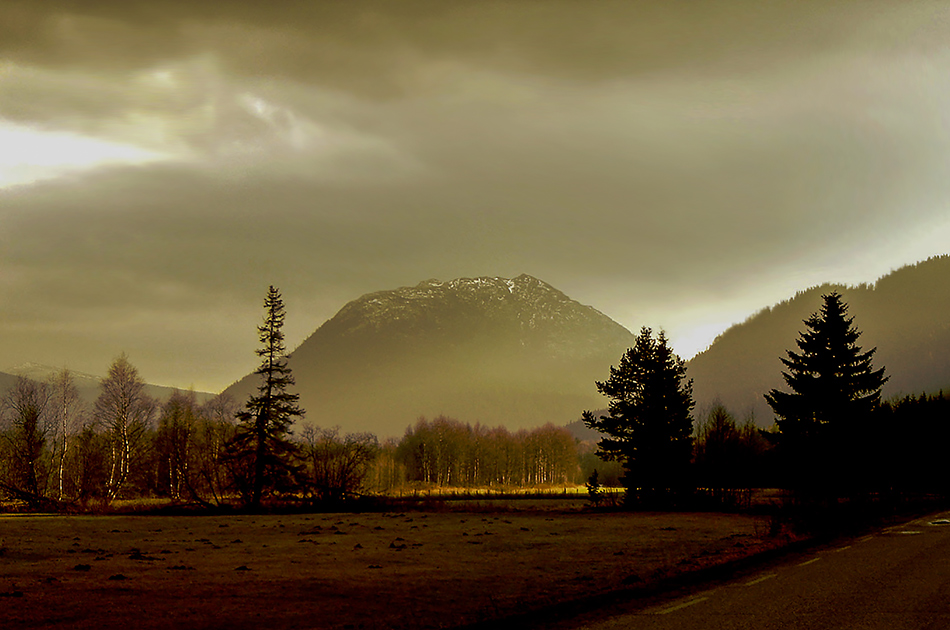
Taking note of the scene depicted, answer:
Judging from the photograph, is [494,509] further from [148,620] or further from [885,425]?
[148,620]

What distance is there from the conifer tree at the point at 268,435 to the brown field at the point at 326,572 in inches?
1063

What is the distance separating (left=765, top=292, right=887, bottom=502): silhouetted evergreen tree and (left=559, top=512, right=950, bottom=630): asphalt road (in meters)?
39.0

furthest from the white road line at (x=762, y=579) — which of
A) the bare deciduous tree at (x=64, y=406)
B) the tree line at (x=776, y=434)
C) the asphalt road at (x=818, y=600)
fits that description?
the bare deciduous tree at (x=64, y=406)

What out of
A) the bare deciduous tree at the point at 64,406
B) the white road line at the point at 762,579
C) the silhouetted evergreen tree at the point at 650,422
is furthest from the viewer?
the bare deciduous tree at the point at 64,406

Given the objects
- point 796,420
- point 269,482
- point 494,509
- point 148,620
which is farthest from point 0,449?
point 148,620

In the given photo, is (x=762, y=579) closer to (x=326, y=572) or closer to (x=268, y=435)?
(x=326, y=572)

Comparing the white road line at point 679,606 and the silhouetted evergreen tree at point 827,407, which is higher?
the silhouetted evergreen tree at point 827,407

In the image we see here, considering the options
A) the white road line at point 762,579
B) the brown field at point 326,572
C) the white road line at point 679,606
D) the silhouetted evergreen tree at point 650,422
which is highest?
the silhouetted evergreen tree at point 650,422

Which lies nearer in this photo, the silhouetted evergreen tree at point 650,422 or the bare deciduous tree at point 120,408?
the silhouetted evergreen tree at point 650,422

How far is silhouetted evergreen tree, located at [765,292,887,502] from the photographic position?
5494cm

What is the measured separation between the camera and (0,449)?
297ft

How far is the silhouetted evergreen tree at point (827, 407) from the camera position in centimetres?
5494

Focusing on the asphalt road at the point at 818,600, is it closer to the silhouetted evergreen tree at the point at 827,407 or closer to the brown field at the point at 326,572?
the brown field at the point at 326,572

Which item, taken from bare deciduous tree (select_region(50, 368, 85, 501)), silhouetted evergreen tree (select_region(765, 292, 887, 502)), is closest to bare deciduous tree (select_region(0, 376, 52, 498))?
bare deciduous tree (select_region(50, 368, 85, 501))
